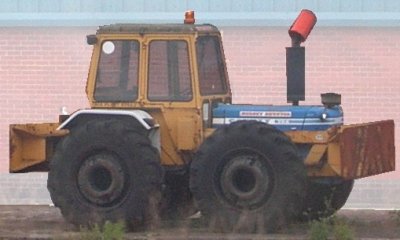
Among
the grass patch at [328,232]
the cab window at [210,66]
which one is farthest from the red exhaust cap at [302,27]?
the grass patch at [328,232]

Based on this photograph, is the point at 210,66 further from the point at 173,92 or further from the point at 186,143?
the point at 186,143

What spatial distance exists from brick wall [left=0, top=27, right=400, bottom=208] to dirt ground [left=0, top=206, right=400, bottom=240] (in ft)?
19.9

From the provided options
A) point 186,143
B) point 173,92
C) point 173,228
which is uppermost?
point 173,92

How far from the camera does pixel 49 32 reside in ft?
68.5

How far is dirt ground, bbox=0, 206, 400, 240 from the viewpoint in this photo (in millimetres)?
11609

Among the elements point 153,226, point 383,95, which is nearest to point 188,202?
point 153,226

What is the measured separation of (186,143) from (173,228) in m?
0.84

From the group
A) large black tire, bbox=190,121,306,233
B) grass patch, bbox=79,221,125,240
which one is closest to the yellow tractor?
large black tire, bbox=190,121,306,233

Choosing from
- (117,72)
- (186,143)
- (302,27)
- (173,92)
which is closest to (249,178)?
(186,143)

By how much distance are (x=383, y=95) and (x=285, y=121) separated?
781cm

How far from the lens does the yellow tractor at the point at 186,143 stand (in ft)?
39.5

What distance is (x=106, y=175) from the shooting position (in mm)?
12336

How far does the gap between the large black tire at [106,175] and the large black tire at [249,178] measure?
1.57ft

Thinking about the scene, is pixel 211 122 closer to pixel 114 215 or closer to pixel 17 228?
pixel 114 215
